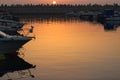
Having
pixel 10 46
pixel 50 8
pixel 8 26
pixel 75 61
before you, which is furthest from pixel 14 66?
pixel 50 8

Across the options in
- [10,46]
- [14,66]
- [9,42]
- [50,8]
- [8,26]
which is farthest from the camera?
[50,8]

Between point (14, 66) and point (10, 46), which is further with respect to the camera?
point (10, 46)

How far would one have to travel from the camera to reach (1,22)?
148 feet

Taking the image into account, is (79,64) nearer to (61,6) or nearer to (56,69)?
(56,69)

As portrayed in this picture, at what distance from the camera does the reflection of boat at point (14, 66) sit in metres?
23.6

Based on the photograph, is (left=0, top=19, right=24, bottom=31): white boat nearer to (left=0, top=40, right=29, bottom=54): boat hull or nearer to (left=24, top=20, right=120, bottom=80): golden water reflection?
(left=24, top=20, right=120, bottom=80): golden water reflection

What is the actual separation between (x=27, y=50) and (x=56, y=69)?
874cm

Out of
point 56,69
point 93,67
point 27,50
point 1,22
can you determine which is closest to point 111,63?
point 93,67

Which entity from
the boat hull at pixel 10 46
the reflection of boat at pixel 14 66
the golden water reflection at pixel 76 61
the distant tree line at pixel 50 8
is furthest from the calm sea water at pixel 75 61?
the distant tree line at pixel 50 8

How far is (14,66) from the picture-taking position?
25.7 metres

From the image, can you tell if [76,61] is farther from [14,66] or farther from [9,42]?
Result: [9,42]

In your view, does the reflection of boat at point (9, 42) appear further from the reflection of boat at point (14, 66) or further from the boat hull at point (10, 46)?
the reflection of boat at point (14, 66)

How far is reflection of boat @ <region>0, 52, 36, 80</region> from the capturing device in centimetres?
2360

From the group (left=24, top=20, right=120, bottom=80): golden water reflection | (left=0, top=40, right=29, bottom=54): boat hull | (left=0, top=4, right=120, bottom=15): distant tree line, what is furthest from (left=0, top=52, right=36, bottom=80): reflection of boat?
(left=0, top=4, right=120, bottom=15): distant tree line
